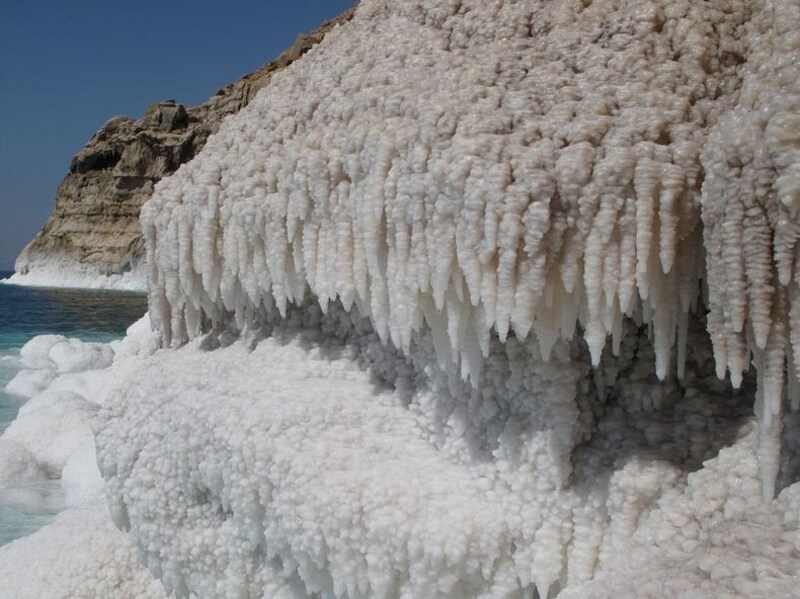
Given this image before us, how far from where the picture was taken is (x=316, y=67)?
3213 millimetres

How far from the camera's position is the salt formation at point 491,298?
1.88 m

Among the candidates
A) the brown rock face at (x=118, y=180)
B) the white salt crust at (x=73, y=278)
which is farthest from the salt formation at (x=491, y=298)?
the brown rock face at (x=118, y=180)

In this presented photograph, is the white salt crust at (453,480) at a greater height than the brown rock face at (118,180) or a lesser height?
lesser

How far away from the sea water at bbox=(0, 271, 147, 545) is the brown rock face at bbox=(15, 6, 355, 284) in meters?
3.54

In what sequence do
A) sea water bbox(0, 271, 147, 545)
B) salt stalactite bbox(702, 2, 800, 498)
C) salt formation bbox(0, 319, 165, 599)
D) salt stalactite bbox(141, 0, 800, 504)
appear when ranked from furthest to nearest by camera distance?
sea water bbox(0, 271, 147, 545) < salt formation bbox(0, 319, 165, 599) < salt stalactite bbox(141, 0, 800, 504) < salt stalactite bbox(702, 2, 800, 498)

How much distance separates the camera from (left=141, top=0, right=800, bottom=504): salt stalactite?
176 cm

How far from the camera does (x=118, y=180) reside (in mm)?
52969

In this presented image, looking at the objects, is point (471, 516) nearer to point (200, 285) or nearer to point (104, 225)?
point (200, 285)

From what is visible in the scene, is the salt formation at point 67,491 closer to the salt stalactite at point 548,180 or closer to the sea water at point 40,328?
the sea water at point 40,328

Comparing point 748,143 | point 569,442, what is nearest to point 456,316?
point 569,442

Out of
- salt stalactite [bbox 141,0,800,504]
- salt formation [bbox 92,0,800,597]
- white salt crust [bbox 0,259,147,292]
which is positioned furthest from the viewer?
white salt crust [bbox 0,259,147,292]

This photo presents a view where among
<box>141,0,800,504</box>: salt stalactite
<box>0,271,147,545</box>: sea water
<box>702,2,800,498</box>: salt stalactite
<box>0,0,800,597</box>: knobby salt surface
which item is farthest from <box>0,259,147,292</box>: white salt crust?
<box>702,2,800,498</box>: salt stalactite

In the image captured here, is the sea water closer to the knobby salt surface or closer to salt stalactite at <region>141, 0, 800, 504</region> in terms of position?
the knobby salt surface

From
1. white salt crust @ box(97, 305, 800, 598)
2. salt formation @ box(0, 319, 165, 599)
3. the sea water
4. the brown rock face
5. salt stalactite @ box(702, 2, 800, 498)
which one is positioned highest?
the brown rock face
